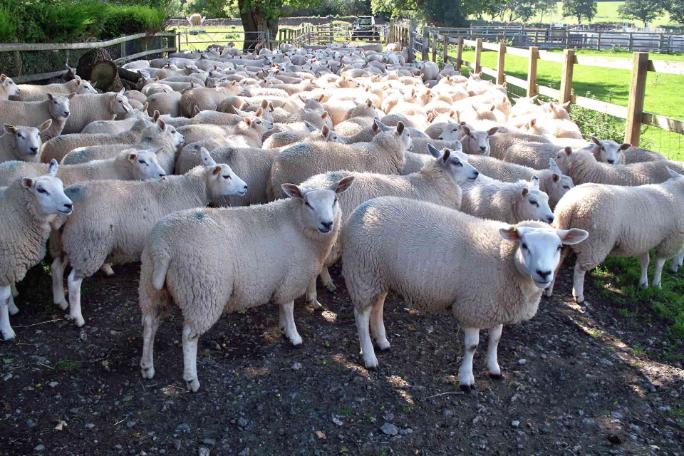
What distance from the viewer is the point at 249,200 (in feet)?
22.8

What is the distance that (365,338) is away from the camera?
4.71 m

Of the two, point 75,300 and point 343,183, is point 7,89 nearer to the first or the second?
point 75,300

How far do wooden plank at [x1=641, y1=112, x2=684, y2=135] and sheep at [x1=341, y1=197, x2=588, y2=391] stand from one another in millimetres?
4388

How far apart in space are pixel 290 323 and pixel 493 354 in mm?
1571

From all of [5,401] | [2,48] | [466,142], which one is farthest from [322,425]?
[2,48]

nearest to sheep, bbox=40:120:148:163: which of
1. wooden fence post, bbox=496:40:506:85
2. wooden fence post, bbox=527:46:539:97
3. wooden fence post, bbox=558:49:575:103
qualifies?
wooden fence post, bbox=558:49:575:103

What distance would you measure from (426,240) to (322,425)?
1.50m

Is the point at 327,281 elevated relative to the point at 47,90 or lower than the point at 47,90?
lower

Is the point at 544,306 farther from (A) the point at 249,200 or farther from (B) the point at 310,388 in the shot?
(A) the point at 249,200

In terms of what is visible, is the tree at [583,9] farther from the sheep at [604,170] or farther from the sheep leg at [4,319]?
the sheep leg at [4,319]

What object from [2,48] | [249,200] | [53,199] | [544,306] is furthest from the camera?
[2,48]

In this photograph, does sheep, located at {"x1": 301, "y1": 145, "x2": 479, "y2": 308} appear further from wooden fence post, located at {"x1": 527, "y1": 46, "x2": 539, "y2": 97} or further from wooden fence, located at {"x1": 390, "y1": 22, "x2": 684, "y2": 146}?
wooden fence post, located at {"x1": 527, "y1": 46, "x2": 539, "y2": 97}

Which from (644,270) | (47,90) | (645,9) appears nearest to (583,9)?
(645,9)

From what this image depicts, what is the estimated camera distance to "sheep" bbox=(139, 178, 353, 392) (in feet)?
13.7
